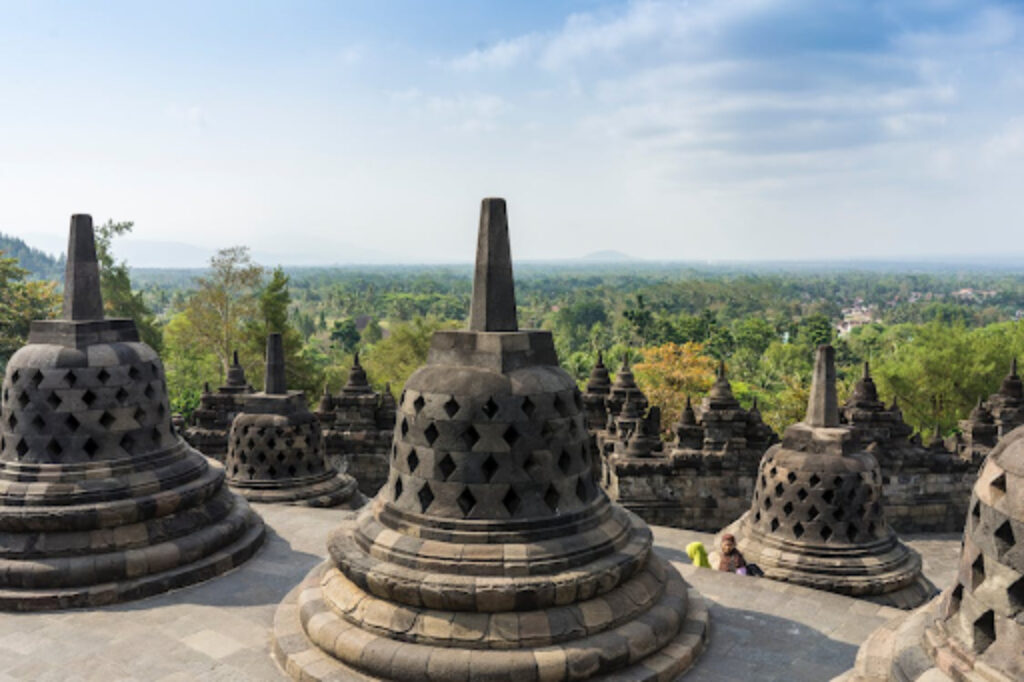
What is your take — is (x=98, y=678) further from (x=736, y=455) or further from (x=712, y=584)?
(x=736, y=455)

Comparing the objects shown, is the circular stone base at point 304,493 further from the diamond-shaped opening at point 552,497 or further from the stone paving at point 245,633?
the diamond-shaped opening at point 552,497

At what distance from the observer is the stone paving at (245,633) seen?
A: 20.0 ft

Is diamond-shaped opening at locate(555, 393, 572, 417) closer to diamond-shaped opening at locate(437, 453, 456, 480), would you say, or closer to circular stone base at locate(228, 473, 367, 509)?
A: diamond-shaped opening at locate(437, 453, 456, 480)

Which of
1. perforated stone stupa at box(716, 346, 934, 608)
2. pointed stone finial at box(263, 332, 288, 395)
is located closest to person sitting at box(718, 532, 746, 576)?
perforated stone stupa at box(716, 346, 934, 608)

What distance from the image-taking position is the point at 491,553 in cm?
568

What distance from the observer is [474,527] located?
227 inches

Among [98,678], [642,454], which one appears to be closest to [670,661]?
[98,678]

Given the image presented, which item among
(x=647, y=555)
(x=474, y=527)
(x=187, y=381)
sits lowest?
(x=187, y=381)

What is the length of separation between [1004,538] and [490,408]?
353cm

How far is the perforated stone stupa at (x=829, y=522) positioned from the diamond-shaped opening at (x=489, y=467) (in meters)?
5.71

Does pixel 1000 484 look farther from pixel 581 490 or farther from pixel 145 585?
pixel 145 585

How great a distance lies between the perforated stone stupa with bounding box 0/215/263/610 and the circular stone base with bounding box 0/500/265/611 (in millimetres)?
11

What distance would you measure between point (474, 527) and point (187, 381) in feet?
133

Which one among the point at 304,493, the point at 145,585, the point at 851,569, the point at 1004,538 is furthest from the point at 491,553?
the point at 304,493
